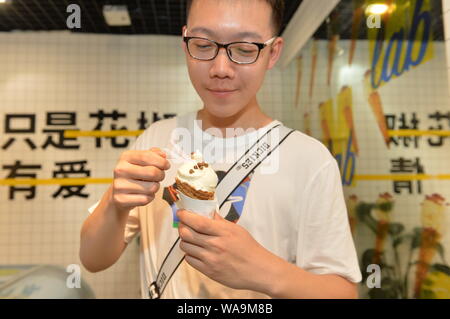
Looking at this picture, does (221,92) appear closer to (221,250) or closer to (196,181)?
(196,181)

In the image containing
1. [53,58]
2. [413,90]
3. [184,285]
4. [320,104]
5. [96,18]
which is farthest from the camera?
[53,58]

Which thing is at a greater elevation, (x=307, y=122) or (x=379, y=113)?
(x=307, y=122)

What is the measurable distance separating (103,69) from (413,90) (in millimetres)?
3169

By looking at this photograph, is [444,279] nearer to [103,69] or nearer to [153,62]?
[153,62]

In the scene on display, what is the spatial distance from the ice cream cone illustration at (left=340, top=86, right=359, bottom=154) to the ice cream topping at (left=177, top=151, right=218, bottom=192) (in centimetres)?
179

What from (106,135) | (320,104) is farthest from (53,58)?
(320,104)

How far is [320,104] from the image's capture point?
2.91 m

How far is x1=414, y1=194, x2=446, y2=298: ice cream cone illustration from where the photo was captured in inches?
57.1

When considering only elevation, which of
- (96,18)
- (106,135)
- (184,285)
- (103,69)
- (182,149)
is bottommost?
(184,285)

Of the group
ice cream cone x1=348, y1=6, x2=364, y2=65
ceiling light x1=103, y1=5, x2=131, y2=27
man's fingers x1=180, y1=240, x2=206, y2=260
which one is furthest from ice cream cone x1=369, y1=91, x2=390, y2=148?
ceiling light x1=103, y1=5, x2=131, y2=27

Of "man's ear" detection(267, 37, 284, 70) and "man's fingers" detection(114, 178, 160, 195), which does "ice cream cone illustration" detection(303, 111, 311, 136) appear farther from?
"man's fingers" detection(114, 178, 160, 195)

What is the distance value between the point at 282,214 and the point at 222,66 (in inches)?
15.9

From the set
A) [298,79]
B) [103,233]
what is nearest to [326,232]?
[103,233]

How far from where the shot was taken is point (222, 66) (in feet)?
2.54
